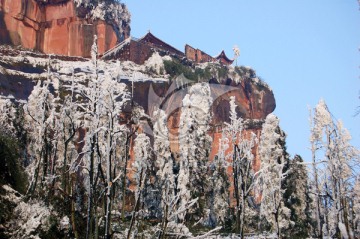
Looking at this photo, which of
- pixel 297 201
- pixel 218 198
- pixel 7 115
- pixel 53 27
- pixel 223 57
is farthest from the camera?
pixel 223 57

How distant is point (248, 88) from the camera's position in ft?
259

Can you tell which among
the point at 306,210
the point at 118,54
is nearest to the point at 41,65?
the point at 118,54

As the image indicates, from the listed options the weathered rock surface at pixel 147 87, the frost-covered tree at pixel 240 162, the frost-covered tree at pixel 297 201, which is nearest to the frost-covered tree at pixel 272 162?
the frost-covered tree at pixel 297 201

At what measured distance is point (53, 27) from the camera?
2724 inches

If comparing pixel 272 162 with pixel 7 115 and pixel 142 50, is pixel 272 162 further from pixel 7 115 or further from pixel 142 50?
pixel 142 50

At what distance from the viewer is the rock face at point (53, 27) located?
6538 cm

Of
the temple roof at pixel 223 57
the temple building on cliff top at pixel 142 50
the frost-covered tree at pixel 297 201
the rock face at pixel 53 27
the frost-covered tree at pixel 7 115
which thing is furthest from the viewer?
the temple roof at pixel 223 57

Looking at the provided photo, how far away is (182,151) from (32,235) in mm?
18016

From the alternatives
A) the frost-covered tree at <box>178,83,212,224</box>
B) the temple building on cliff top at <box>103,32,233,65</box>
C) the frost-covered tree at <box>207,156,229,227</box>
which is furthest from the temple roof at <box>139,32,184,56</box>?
the frost-covered tree at <box>207,156,229,227</box>

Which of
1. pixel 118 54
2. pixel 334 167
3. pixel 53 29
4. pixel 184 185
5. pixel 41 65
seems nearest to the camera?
pixel 334 167

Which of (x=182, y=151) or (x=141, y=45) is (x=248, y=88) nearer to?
(x=141, y=45)

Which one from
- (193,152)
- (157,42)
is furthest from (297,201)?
(157,42)

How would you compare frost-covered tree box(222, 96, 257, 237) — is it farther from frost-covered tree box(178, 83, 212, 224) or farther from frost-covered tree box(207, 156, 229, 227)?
frost-covered tree box(207, 156, 229, 227)

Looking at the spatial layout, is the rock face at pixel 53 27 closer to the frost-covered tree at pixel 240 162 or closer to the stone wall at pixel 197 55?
the stone wall at pixel 197 55
